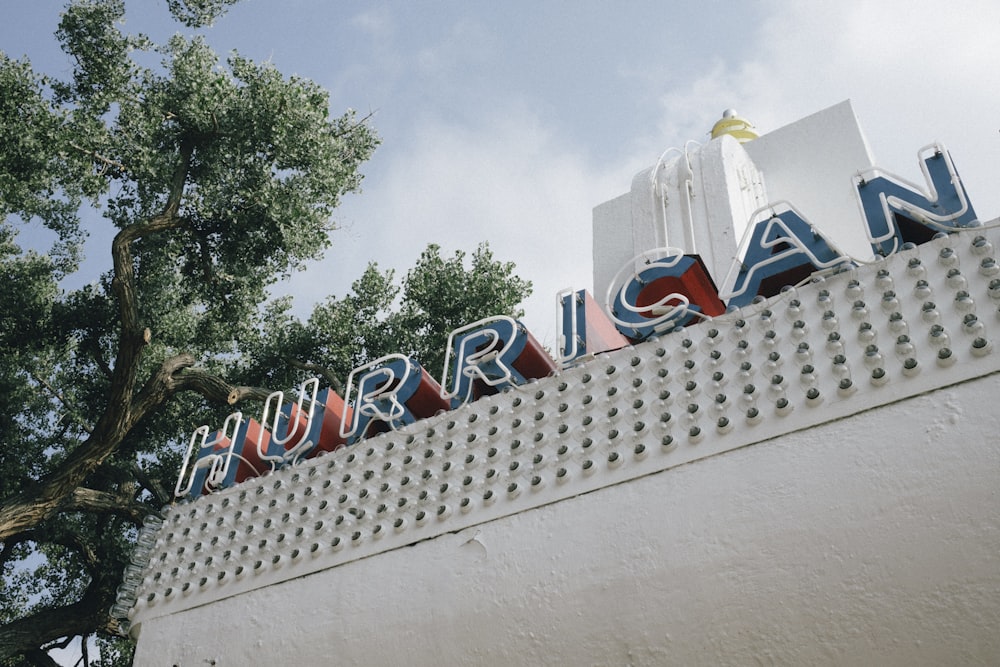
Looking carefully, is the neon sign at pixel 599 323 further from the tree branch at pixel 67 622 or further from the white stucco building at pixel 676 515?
the tree branch at pixel 67 622

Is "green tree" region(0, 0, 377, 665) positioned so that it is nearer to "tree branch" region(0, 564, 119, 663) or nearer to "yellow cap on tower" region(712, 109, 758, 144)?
"tree branch" region(0, 564, 119, 663)

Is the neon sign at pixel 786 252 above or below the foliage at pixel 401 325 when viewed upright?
below

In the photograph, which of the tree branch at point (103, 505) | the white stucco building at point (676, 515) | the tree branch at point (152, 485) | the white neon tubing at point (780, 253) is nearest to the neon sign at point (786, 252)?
the white neon tubing at point (780, 253)

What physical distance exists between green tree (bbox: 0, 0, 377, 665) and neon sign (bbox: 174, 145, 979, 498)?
4257 millimetres

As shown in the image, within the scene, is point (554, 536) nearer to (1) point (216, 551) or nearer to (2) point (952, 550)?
(2) point (952, 550)

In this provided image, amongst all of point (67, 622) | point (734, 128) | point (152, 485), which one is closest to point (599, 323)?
point (734, 128)

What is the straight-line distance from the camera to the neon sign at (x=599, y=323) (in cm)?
802

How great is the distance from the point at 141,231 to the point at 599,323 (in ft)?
27.8

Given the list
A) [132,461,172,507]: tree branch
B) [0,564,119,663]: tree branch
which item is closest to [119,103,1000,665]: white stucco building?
[0,564,119,663]: tree branch

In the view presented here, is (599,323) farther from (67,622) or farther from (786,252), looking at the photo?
(67,622)

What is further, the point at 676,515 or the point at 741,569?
the point at 676,515

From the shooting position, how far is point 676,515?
7.41 m

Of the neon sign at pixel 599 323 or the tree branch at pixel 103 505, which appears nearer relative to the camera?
the neon sign at pixel 599 323

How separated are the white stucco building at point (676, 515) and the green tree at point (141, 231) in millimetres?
5630
